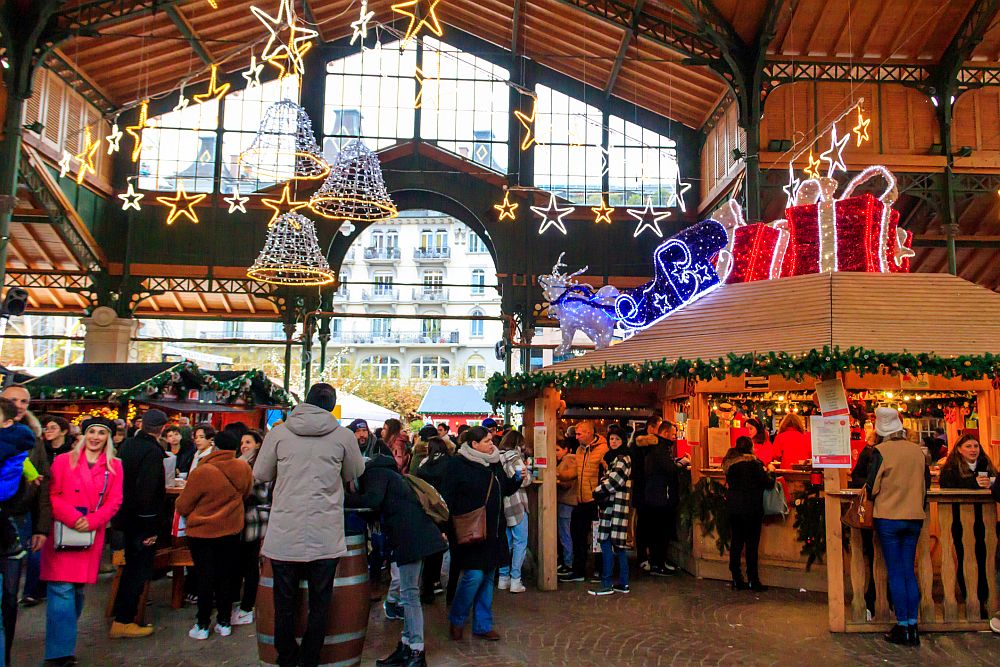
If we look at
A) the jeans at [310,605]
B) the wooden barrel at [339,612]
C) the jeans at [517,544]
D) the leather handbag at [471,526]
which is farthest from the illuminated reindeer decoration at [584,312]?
the jeans at [310,605]

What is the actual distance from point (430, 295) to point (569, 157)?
2746 centimetres

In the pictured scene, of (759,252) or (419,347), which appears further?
(419,347)

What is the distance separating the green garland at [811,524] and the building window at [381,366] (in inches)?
1558

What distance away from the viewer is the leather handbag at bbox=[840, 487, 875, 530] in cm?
554

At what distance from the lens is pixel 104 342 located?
18.9m

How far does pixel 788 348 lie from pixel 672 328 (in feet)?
5.43

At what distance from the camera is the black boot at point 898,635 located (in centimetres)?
546

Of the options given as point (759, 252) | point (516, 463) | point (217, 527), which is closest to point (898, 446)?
point (516, 463)

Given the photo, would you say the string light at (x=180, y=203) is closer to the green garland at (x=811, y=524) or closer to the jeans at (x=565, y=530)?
the jeans at (x=565, y=530)

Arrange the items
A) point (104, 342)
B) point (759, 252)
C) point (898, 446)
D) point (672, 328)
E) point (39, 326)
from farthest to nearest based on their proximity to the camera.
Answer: point (39, 326) < point (104, 342) < point (759, 252) < point (672, 328) < point (898, 446)

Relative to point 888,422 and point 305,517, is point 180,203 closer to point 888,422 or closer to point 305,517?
point 305,517

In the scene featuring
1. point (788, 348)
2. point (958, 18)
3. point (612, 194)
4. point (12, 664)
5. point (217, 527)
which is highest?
point (958, 18)

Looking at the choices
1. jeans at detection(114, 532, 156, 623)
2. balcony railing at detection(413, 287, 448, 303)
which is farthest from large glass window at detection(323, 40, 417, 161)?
balcony railing at detection(413, 287, 448, 303)

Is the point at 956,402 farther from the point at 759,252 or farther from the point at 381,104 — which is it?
the point at 381,104
